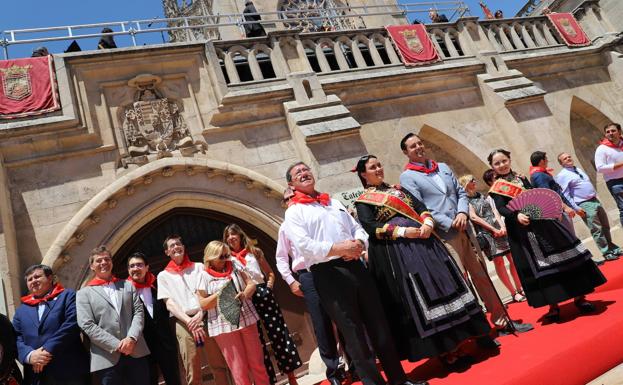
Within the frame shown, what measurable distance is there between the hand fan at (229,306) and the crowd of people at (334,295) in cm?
1

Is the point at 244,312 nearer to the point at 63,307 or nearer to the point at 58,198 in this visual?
the point at 63,307

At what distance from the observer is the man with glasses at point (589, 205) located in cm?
610

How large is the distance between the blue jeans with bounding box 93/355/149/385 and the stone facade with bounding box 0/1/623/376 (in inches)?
86.3

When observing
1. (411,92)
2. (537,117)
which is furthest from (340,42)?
(537,117)

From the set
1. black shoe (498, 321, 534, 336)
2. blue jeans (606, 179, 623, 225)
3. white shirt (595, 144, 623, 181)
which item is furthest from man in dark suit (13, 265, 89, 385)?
blue jeans (606, 179, 623, 225)

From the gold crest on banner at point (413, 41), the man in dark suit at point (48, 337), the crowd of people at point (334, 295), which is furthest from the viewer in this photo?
the gold crest on banner at point (413, 41)

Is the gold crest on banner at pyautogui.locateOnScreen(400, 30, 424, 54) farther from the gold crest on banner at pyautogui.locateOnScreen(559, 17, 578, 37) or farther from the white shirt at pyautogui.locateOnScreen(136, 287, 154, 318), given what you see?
the white shirt at pyautogui.locateOnScreen(136, 287, 154, 318)

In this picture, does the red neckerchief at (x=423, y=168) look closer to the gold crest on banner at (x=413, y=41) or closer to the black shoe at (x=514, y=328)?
the black shoe at (x=514, y=328)

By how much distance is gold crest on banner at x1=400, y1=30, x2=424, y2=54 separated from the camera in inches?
340

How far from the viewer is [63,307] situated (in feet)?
12.6

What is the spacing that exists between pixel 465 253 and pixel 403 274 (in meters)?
0.78

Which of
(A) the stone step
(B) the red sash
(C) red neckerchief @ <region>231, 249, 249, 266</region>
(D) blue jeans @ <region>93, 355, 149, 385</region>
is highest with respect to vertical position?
(A) the stone step

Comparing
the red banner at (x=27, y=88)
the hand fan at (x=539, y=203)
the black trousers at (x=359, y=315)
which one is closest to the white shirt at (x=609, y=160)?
the hand fan at (x=539, y=203)

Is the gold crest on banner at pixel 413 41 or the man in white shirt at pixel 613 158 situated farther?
the gold crest on banner at pixel 413 41
